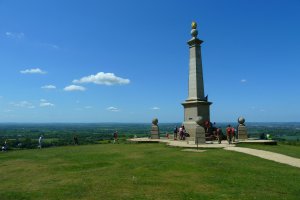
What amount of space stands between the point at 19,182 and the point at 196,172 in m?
6.88

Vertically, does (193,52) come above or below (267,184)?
above

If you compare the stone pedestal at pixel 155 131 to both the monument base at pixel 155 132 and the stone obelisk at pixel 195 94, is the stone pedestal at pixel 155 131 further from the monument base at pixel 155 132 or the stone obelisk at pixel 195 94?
the stone obelisk at pixel 195 94

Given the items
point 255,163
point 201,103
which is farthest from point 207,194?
point 201,103

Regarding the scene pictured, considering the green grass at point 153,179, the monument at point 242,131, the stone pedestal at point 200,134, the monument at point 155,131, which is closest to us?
the green grass at point 153,179

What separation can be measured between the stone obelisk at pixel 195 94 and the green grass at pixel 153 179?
11.5 metres

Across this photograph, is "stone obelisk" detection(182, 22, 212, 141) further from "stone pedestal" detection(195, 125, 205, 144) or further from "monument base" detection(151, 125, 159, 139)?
"stone pedestal" detection(195, 125, 205, 144)

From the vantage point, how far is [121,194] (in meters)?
9.77

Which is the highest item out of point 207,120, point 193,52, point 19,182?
point 193,52

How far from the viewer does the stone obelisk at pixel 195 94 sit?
28.0 metres

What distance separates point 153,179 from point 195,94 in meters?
17.5

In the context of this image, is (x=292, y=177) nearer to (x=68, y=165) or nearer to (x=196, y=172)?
(x=196, y=172)

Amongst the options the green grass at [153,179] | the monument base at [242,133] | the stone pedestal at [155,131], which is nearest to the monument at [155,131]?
the stone pedestal at [155,131]

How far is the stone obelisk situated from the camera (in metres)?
28.0

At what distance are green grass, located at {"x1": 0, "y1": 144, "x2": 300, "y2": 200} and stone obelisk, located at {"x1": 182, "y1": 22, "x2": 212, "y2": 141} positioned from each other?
37.7ft
